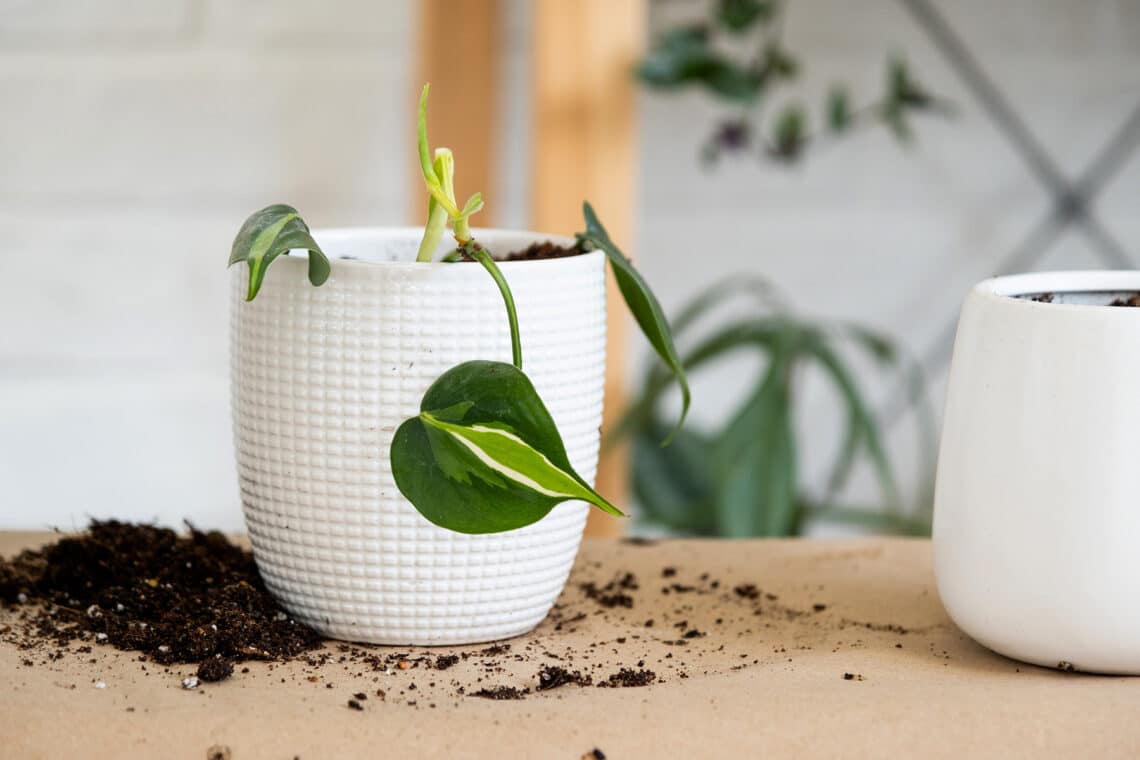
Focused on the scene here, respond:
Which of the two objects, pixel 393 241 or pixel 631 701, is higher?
pixel 393 241

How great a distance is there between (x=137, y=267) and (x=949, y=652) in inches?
41.1

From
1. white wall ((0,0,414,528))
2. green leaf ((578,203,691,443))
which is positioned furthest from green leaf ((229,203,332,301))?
white wall ((0,0,414,528))

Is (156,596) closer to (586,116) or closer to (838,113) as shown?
(586,116)

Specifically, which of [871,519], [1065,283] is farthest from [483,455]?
[871,519]

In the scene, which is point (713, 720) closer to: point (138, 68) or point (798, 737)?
point (798, 737)

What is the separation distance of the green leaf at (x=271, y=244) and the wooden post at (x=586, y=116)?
49cm

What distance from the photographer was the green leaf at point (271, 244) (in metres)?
0.40

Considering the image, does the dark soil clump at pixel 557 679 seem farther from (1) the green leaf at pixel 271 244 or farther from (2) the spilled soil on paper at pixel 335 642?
(1) the green leaf at pixel 271 244

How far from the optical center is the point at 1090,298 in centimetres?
46

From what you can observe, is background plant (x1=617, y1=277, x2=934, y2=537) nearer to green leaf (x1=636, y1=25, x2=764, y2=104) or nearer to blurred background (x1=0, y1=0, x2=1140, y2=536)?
blurred background (x1=0, y1=0, x2=1140, y2=536)

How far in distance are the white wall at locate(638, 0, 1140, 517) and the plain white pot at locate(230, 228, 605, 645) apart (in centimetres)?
86

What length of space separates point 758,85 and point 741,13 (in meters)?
0.06

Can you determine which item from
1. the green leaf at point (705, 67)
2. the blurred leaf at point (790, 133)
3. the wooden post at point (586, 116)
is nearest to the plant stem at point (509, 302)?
the wooden post at point (586, 116)

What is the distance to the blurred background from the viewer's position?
1.27m
